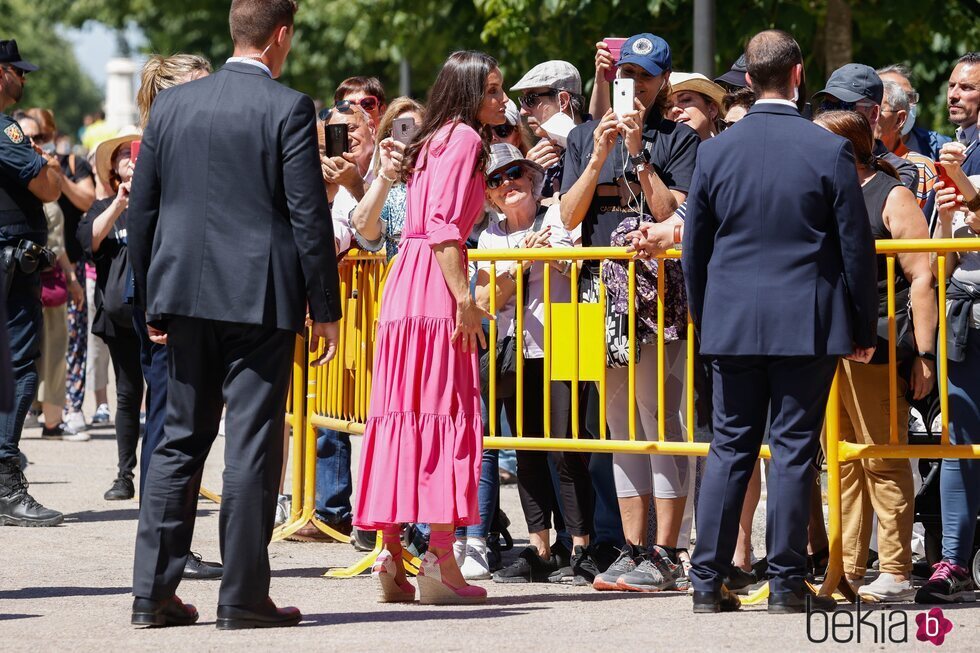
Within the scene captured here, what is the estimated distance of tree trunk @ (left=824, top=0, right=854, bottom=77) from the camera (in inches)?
581

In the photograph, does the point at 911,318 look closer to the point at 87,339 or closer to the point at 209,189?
the point at 209,189

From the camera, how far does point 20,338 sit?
30.8ft

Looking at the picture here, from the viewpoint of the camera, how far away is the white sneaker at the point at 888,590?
688 centimetres

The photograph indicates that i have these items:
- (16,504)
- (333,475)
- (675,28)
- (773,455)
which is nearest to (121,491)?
(16,504)

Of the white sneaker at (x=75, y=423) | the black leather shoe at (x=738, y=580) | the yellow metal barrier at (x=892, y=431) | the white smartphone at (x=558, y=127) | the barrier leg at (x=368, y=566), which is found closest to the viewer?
the yellow metal barrier at (x=892, y=431)

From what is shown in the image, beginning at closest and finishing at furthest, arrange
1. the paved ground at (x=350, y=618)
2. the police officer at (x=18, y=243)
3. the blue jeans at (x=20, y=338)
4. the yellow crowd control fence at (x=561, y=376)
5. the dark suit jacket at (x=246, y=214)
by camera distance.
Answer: the paved ground at (x=350, y=618) < the dark suit jacket at (x=246, y=214) < the yellow crowd control fence at (x=561, y=376) < the police officer at (x=18, y=243) < the blue jeans at (x=20, y=338)

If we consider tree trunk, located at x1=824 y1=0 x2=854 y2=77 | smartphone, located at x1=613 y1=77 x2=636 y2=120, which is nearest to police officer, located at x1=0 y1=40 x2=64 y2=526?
smartphone, located at x1=613 y1=77 x2=636 y2=120

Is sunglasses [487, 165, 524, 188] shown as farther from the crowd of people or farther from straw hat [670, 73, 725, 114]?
straw hat [670, 73, 725, 114]

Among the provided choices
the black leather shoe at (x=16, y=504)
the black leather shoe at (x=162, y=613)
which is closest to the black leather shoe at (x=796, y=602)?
the black leather shoe at (x=162, y=613)

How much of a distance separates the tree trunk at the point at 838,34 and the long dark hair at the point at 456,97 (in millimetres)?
8719

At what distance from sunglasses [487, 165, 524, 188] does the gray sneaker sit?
5.89ft

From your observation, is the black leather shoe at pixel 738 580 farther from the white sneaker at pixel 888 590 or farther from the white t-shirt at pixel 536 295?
the white t-shirt at pixel 536 295

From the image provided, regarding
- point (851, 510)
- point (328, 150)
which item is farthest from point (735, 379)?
point (328, 150)

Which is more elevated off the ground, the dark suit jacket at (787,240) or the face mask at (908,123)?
the face mask at (908,123)
